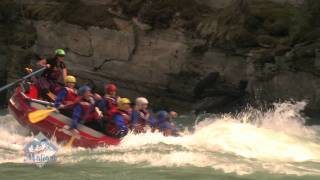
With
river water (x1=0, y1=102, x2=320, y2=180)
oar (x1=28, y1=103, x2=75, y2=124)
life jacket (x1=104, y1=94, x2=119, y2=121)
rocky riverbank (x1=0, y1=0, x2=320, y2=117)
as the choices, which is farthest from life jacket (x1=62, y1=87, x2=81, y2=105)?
rocky riverbank (x1=0, y1=0, x2=320, y2=117)

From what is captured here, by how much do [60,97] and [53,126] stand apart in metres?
0.67

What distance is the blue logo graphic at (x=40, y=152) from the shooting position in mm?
9172

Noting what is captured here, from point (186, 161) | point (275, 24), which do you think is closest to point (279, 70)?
point (275, 24)

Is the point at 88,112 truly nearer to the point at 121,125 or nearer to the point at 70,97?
the point at 121,125

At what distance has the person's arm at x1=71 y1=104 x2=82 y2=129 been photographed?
1111 cm

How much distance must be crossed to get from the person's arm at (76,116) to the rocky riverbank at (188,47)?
6.93m

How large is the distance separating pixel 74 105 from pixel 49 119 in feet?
1.99

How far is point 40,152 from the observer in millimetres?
9719

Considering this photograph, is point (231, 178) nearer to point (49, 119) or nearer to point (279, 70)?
point (49, 119)

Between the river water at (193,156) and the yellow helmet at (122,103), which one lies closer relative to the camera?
the river water at (193,156)

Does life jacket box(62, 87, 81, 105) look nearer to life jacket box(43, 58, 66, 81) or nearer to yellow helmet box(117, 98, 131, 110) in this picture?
yellow helmet box(117, 98, 131, 110)

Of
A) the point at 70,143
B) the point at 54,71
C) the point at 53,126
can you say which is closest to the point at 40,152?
the point at 70,143

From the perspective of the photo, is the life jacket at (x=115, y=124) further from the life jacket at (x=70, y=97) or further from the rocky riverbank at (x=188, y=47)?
the rocky riverbank at (x=188, y=47)

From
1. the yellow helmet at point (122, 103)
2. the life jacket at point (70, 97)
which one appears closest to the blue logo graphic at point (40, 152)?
the life jacket at point (70, 97)
